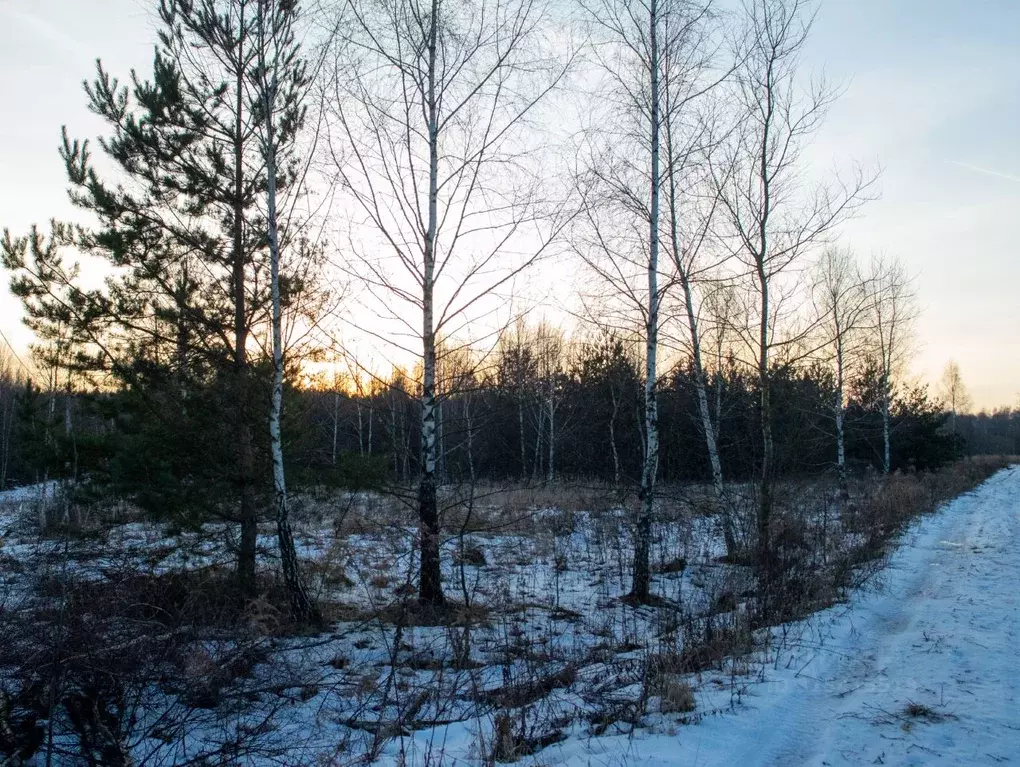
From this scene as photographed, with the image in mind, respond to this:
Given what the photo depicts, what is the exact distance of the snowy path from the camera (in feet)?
12.4

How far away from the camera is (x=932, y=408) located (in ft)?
109

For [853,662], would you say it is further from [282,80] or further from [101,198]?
[101,198]

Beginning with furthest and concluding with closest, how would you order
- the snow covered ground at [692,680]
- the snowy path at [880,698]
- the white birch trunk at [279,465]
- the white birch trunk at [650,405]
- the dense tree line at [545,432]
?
1. the white birch trunk at [650,405]
2. the dense tree line at [545,432]
3. the white birch trunk at [279,465]
4. the snow covered ground at [692,680]
5. the snowy path at [880,698]

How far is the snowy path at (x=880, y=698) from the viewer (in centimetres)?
379

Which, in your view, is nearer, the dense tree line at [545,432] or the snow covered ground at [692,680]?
the snow covered ground at [692,680]

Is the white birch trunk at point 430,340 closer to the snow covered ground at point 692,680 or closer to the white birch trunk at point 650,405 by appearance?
the snow covered ground at point 692,680

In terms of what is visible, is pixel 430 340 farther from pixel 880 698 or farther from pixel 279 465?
pixel 880 698

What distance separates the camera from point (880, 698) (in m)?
4.59

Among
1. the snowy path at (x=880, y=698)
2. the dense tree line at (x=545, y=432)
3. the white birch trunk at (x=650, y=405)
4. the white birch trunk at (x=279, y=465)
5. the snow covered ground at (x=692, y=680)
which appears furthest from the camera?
the white birch trunk at (x=650, y=405)

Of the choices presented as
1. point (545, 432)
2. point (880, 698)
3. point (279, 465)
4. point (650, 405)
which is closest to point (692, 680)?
point (880, 698)

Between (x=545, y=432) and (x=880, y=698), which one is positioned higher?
(x=545, y=432)

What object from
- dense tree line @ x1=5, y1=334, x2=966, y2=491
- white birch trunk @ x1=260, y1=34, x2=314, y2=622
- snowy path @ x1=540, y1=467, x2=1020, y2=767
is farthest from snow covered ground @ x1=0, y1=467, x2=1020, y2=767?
dense tree line @ x1=5, y1=334, x2=966, y2=491

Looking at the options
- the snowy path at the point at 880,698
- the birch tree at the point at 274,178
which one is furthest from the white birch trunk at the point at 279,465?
the snowy path at the point at 880,698

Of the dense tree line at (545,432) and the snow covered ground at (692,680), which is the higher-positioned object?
the dense tree line at (545,432)
